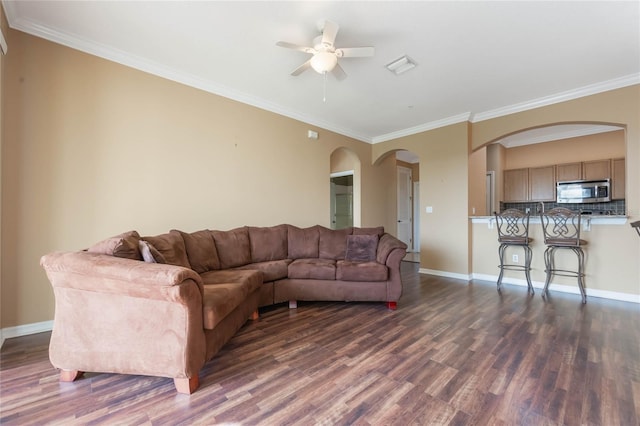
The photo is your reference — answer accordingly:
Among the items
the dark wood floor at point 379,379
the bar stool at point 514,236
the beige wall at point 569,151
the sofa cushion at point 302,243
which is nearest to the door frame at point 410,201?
the beige wall at point 569,151

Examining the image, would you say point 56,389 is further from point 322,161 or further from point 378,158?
point 378,158

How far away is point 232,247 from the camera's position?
10.6 feet

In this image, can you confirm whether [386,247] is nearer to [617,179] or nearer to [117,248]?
[117,248]

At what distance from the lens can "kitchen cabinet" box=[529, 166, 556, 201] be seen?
229 inches

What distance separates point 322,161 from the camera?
4.86 meters

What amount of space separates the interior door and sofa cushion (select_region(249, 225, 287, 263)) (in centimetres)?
386

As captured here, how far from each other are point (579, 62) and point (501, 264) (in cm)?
274

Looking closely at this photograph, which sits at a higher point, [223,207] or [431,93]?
[431,93]

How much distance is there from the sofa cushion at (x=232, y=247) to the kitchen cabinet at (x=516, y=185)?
20.8ft

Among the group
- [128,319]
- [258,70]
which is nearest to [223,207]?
[258,70]

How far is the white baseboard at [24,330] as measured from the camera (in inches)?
88.4

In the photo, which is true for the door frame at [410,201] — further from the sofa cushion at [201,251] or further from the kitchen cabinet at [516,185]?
the sofa cushion at [201,251]

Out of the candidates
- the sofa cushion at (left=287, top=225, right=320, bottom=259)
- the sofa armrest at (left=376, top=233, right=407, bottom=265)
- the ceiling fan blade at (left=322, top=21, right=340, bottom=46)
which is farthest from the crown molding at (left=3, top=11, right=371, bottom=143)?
the sofa armrest at (left=376, top=233, right=407, bottom=265)

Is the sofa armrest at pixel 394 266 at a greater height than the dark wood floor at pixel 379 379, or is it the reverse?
the sofa armrest at pixel 394 266
